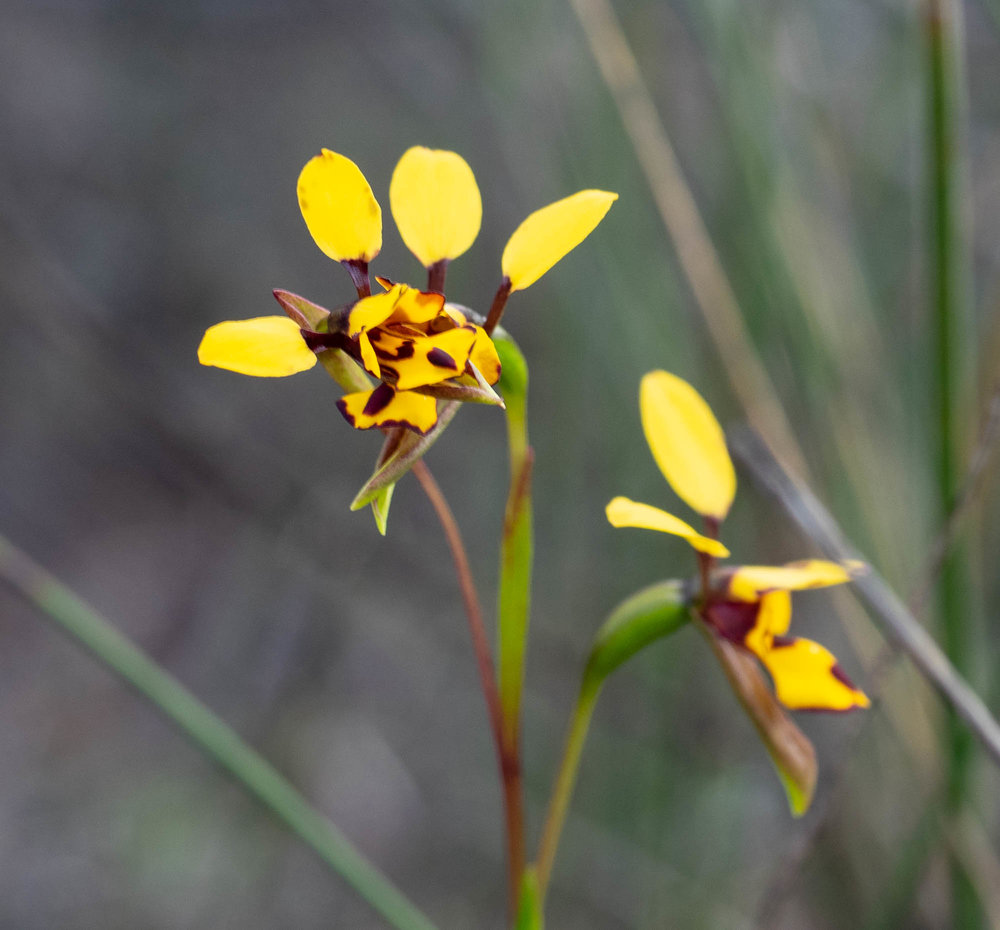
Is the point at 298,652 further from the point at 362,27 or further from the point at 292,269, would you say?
the point at 362,27

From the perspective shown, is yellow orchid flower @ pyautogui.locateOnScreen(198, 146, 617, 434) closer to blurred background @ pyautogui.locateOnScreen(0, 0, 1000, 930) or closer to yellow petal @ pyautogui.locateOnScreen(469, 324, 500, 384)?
yellow petal @ pyautogui.locateOnScreen(469, 324, 500, 384)

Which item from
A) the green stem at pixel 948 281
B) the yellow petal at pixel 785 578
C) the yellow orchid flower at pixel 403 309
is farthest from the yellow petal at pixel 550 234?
the green stem at pixel 948 281

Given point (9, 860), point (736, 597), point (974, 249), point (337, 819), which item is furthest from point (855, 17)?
point (9, 860)

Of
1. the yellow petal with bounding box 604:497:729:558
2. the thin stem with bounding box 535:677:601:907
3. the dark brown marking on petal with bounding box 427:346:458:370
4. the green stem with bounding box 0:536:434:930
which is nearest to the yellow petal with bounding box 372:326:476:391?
the dark brown marking on petal with bounding box 427:346:458:370

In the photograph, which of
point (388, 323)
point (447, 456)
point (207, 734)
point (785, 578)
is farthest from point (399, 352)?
point (447, 456)

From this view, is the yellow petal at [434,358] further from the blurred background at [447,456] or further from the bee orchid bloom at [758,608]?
the blurred background at [447,456]

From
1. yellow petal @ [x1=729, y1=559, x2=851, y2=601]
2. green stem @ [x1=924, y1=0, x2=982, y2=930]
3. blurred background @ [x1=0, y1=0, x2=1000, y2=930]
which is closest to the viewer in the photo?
yellow petal @ [x1=729, y1=559, x2=851, y2=601]
